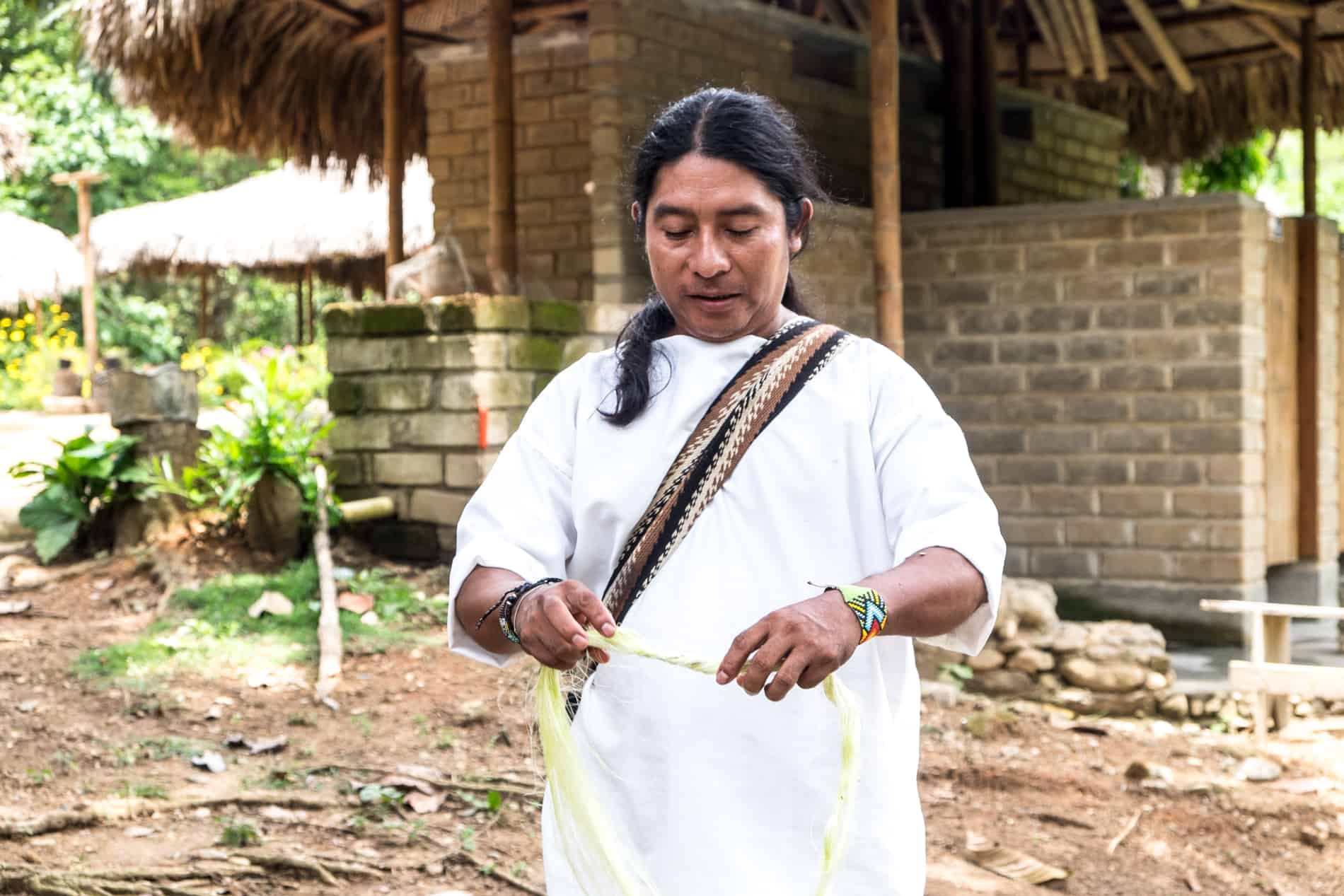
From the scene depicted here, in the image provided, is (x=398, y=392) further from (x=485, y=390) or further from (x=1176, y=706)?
(x=1176, y=706)

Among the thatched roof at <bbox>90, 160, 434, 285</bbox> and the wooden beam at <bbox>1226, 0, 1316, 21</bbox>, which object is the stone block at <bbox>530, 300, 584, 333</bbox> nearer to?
the wooden beam at <bbox>1226, 0, 1316, 21</bbox>

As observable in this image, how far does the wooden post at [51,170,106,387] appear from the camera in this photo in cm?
1530

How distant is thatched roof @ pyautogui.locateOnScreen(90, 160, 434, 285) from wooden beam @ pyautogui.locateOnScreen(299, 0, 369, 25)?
458 centimetres

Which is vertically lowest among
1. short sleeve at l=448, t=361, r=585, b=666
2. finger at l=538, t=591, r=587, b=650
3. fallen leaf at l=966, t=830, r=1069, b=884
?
fallen leaf at l=966, t=830, r=1069, b=884

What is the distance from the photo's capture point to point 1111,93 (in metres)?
12.2

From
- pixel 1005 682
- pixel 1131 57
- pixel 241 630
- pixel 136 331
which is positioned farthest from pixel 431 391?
pixel 136 331

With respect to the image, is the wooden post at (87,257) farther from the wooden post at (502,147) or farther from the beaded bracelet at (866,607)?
the beaded bracelet at (866,607)

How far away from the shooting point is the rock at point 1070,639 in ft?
24.7

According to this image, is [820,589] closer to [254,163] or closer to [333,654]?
[333,654]

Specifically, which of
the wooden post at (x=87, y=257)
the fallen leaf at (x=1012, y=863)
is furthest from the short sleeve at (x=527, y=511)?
the wooden post at (x=87, y=257)

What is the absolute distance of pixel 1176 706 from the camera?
736 cm

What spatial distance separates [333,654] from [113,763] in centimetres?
123

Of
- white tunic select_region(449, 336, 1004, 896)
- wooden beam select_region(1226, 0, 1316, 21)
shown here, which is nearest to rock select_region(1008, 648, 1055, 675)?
wooden beam select_region(1226, 0, 1316, 21)

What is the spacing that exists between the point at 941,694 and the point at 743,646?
520cm
